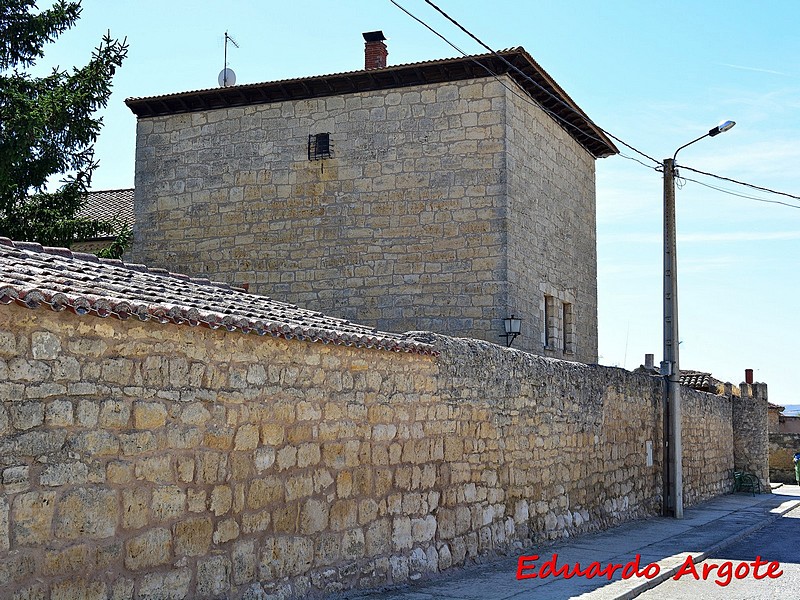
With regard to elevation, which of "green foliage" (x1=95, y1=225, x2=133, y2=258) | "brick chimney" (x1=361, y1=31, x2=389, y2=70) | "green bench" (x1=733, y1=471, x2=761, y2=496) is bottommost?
"green bench" (x1=733, y1=471, x2=761, y2=496)

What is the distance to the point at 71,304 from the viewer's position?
16.9 feet

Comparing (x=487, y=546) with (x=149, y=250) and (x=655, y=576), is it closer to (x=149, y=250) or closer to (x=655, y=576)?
(x=655, y=576)

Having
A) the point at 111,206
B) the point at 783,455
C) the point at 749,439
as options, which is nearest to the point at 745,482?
the point at 749,439

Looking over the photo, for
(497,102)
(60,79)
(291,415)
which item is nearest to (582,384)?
(497,102)

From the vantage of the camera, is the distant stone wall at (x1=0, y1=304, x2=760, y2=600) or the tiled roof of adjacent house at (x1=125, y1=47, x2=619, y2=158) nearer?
the distant stone wall at (x1=0, y1=304, x2=760, y2=600)

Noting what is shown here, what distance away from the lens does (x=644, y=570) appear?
10125 millimetres

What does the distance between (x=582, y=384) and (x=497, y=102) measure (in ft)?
17.1

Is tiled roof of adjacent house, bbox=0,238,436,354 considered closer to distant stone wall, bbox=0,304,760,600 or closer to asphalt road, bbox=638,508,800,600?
distant stone wall, bbox=0,304,760,600

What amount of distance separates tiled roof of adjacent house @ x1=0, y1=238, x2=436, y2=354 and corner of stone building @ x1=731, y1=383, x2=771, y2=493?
18.4 m

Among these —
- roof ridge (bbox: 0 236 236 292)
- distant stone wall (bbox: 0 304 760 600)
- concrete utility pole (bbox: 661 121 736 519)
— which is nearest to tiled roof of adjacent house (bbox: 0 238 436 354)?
roof ridge (bbox: 0 236 236 292)

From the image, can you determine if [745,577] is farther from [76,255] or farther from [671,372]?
[76,255]

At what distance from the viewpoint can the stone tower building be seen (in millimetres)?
15703

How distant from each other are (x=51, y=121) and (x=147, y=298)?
12.9 m

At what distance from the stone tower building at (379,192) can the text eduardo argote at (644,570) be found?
533 centimetres
